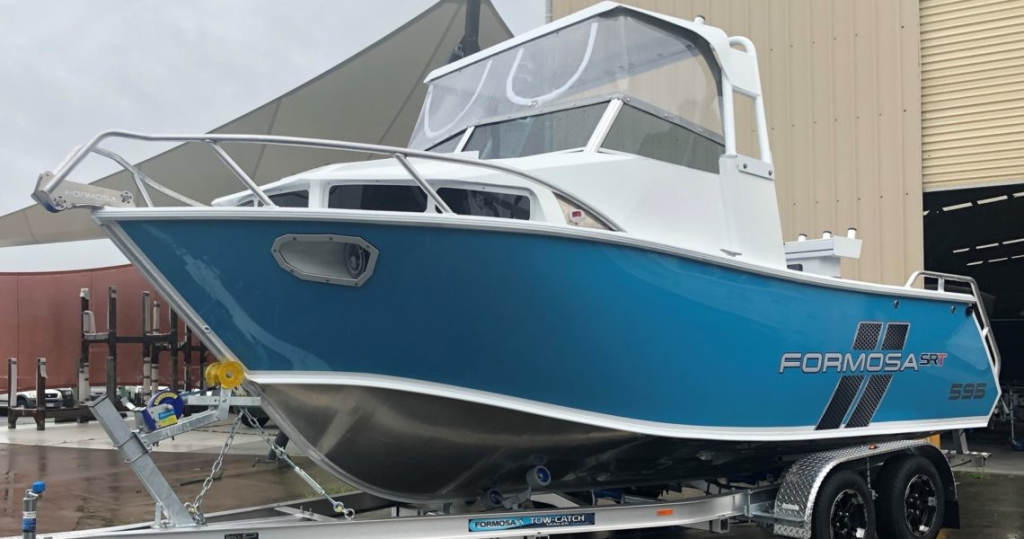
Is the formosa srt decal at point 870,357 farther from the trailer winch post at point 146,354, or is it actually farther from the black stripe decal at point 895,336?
the trailer winch post at point 146,354

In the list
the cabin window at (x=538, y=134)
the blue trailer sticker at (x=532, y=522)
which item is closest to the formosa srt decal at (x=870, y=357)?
the blue trailer sticker at (x=532, y=522)

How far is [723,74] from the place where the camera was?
4.89m

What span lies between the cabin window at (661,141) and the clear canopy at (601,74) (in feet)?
0.30

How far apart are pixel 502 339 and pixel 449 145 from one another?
5.46ft

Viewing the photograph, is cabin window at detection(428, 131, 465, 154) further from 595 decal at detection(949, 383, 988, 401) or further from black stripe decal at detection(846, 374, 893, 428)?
595 decal at detection(949, 383, 988, 401)

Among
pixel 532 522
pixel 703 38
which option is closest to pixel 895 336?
pixel 703 38

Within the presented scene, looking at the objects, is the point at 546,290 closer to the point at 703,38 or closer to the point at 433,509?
the point at 433,509

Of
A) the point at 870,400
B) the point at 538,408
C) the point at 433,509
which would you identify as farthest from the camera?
the point at 870,400

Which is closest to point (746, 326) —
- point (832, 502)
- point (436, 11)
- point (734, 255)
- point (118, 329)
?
point (734, 255)

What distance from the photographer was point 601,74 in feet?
14.8

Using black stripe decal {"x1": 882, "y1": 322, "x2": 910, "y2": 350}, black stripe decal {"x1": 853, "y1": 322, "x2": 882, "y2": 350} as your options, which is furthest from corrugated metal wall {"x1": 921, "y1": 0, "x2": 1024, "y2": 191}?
black stripe decal {"x1": 853, "y1": 322, "x2": 882, "y2": 350}

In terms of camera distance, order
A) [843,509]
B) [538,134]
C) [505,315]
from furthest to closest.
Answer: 1. [843,509]
2. [538,134]
3. [505,315]

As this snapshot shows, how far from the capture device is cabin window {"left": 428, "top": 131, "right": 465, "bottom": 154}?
4.80 metres

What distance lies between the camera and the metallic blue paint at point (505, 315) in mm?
3303
